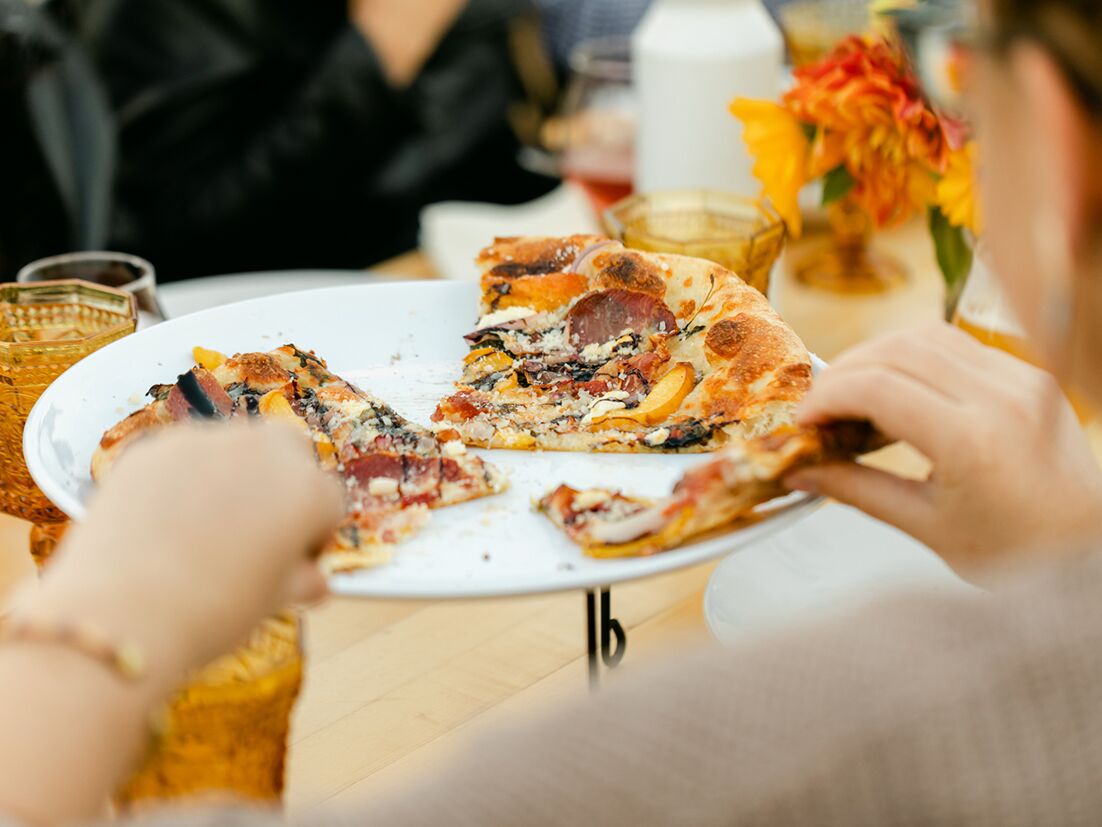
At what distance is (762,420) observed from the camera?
0.92 m

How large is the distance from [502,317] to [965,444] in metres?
0.48

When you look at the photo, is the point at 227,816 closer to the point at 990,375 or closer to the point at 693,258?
the point at 990,375

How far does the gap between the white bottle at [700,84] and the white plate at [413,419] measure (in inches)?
18.5

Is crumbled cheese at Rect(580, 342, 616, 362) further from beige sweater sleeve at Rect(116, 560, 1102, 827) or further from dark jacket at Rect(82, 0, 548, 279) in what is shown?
dark jacket at Rect(82, 0, 548, 279)

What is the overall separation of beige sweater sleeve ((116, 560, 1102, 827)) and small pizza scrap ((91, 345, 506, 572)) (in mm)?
321

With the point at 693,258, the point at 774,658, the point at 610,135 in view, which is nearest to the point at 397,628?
the point at 693,258

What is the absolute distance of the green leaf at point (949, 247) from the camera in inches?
52.4

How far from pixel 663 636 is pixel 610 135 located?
886 mm

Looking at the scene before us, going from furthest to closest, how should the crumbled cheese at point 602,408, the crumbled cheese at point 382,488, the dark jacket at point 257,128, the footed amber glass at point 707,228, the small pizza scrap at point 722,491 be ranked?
the dark jacket at point 257,128 → the footed amber glass at point 707,228 → the crumbled cheese at point 602,408 → the crumbled cheese at point 382,488 → the small pizza scrap at point 722,491

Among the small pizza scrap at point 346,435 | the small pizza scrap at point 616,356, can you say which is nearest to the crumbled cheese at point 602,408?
the small pizza scrap at point 616,356

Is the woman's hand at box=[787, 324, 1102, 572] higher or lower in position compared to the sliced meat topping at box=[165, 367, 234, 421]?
higher

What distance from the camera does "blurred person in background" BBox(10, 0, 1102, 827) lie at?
425 millimetres

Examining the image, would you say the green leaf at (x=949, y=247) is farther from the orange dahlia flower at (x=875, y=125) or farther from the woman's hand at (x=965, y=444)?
the woman's hand at (x=965, y=444)

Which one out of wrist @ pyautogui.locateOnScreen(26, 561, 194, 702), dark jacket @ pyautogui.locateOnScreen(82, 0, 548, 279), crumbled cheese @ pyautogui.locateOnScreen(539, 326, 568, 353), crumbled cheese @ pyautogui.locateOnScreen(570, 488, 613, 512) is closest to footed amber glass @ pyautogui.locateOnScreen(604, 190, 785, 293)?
Result: crumbled cheese @ pyautogui.locateOnScreen(539, 326, 568, 353)
